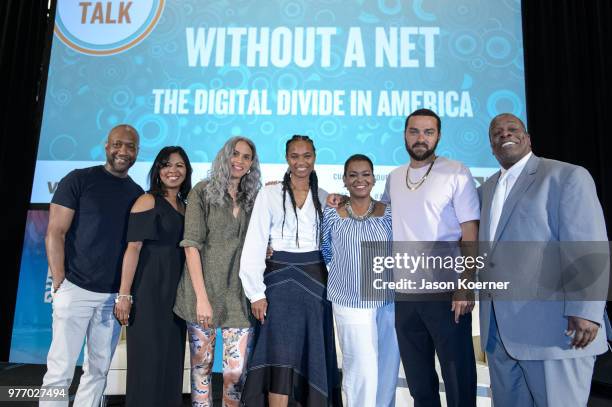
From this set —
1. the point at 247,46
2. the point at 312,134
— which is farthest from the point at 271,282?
the point at 247,46

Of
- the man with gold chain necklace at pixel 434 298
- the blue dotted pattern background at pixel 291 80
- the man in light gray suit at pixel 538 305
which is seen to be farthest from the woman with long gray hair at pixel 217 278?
the blue dotted pattern background at pixel 291 80

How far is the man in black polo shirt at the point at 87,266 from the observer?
85.6 inches

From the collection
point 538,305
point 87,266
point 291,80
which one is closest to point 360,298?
point 538,305

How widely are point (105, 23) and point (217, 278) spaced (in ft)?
10.2

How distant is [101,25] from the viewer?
3.89 m

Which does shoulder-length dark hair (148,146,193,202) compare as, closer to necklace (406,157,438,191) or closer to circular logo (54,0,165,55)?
necklace (406,157,438,191)

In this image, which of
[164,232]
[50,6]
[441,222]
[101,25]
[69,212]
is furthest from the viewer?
[50,6]

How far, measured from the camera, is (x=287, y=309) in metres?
1.94

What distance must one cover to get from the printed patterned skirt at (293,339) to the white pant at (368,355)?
0.10 meters

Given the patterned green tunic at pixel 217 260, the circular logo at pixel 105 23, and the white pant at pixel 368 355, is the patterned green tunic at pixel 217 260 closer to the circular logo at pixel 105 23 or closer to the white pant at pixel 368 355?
the white pant at pixel 368 355

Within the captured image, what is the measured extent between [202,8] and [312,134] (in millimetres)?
1568

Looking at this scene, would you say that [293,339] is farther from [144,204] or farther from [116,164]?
[116,164]

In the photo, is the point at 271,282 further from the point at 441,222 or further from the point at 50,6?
the point at 50,6

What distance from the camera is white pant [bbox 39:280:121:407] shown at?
7.05ft
